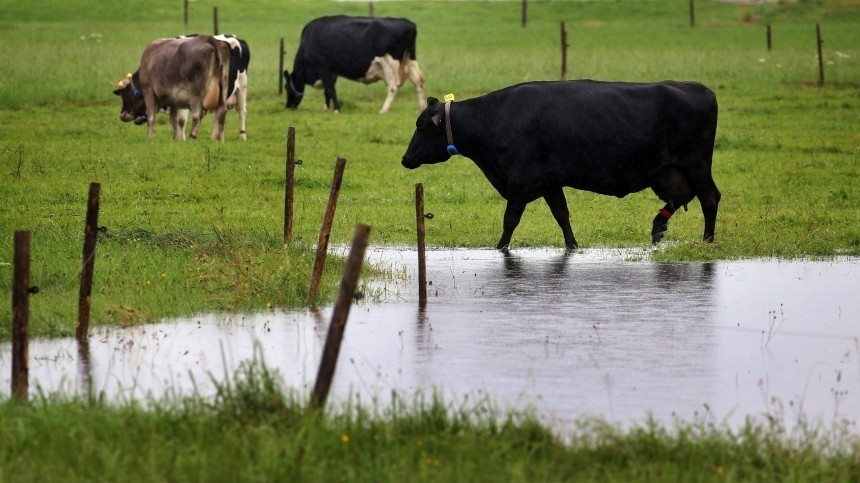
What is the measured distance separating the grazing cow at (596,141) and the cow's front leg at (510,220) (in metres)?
0.02

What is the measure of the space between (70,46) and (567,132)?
98.8 ft

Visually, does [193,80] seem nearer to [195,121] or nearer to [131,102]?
[195,121]

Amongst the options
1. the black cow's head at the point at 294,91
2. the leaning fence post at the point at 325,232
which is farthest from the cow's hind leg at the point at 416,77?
the leaning fence post at the point at 325,232

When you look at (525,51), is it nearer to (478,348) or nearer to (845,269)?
(845,269)

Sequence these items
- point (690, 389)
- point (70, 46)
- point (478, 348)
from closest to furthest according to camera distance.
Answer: point (690, 389) → point (478, 348) → point (70, 46)

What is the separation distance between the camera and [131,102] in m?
25.7

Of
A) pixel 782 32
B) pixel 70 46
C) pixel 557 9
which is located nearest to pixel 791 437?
pixel 70 46

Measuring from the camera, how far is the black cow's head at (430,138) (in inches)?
622

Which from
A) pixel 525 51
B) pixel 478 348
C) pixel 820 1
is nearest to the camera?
pixel 478 348

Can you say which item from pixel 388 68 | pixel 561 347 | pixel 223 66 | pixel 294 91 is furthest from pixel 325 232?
pixel 388 68

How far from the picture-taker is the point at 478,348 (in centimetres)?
998

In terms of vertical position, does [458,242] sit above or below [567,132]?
below

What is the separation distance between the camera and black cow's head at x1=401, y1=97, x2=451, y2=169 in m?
15.8

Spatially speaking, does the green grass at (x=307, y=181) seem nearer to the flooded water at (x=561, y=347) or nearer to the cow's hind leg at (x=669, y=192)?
the cow's hind leg at (x=669, y=192)
